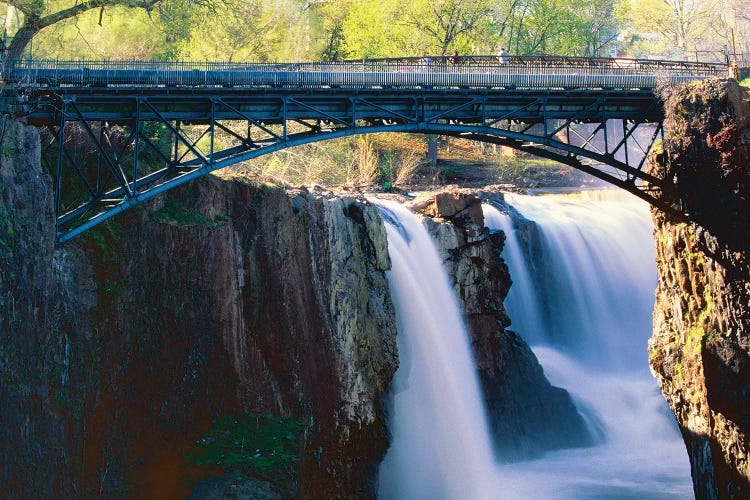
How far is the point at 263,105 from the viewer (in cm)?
2683

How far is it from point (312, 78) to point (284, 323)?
21.1ft

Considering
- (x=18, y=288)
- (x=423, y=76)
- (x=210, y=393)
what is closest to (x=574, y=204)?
(x=423, y=76)

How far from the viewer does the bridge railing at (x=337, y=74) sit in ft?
78.9

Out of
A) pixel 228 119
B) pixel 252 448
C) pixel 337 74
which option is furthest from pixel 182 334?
pixel 337 74

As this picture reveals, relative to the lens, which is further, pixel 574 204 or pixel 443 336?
pixel 574 204

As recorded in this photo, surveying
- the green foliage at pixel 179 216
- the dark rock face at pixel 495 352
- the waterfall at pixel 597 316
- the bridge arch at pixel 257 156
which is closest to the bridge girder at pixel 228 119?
the bridge arch at pixel 257 156

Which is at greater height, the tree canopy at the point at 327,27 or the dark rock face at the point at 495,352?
the tree canopy at the point at 327,27

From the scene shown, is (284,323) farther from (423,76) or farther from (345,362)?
(423,76)

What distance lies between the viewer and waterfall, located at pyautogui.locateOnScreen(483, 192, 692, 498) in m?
34.6

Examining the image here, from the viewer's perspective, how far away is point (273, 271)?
88.6 feet

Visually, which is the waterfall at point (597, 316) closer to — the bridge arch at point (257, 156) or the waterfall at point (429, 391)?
the waterfall at point (429, 391)

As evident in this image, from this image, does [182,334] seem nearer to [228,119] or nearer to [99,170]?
→ [99,170]

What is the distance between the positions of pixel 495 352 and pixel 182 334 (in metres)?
14.3

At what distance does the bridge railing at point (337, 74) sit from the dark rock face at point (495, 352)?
6.34 m
